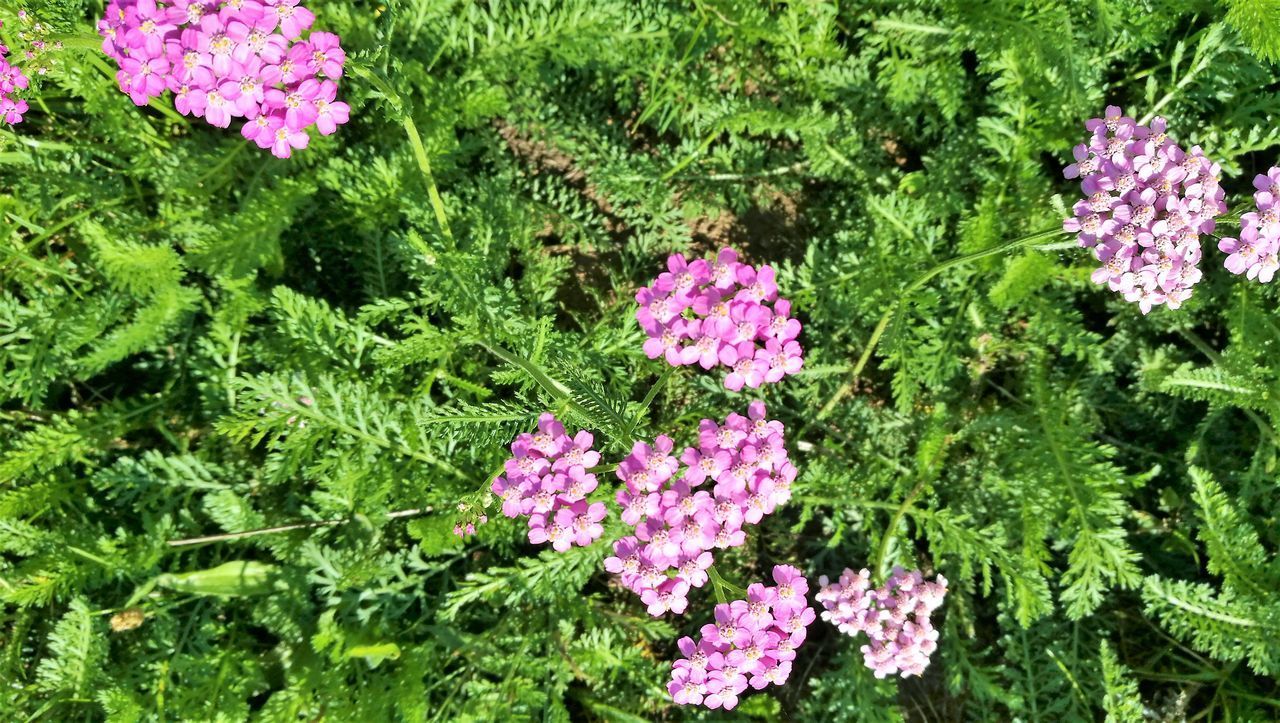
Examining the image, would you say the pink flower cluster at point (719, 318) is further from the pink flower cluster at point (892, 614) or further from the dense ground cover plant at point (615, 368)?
the pink flower cluster at point (892, 614)

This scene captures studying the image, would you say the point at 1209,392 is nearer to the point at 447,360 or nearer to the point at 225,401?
the point at 447,360

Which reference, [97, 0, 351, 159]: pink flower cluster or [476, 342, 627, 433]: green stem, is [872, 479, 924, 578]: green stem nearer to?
[476, 342, 627, 433]: green stem

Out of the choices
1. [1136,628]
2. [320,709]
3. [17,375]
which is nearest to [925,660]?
[1136,628]

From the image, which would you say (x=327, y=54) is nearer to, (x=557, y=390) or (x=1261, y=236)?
(x=557, y=390)

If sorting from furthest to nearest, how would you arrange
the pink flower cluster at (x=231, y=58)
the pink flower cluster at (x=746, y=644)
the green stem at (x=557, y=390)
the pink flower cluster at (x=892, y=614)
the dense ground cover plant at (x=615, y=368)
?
1. the dense ground cover plant at (x=615, y=368)
2. the pink flower cluster at (x=892, y=614)
3. the pink flower cluster at (x=746, y=644)
4. the green stem at (x=557, y=390)
5. the pink flower cluster at (x=231, y=58)

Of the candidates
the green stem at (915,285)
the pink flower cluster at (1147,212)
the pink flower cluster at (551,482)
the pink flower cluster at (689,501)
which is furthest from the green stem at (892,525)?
the pink flower cluster at (551,482)
